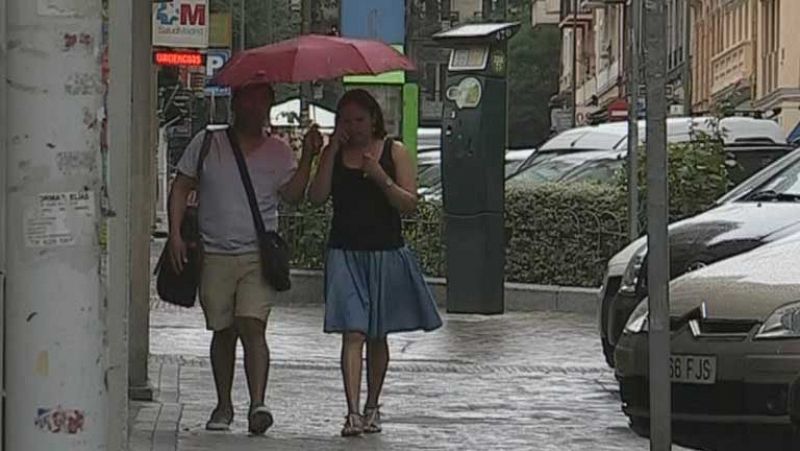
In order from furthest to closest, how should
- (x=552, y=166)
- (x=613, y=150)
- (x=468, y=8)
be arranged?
(x=468, y=8) < (x=613, y=150) < (x=552, y=166)

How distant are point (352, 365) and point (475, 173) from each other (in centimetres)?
743

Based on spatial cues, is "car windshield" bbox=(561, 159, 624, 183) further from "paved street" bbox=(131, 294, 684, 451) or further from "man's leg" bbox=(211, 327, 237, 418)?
"man's leg" bbox=(211, 327, 237, 418)

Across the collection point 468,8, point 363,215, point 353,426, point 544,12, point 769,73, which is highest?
point 544,12

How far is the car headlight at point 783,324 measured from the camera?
7.57 m

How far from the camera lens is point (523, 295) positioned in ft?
56.1

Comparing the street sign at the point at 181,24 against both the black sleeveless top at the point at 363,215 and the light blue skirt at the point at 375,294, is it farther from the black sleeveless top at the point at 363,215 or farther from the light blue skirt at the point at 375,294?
the light blue skirt at the point at 375,294

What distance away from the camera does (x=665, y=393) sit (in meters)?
7.21

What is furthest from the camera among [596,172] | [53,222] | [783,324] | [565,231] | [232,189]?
[596,172]

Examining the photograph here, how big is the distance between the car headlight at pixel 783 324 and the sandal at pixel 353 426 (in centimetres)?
227

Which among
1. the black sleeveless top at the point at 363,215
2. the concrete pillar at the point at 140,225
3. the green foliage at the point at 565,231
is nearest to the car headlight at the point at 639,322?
the black sleeveless top at the point at 363,215

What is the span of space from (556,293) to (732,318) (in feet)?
30.0

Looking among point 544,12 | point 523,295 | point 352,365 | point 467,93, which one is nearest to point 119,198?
point 352,365

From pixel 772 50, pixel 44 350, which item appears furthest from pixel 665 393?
pixel 772 50

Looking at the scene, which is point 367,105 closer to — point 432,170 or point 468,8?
point 432,170
